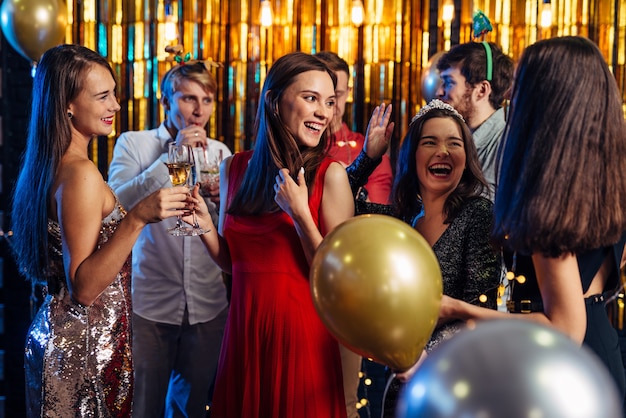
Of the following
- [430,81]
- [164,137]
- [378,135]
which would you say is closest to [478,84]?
[378,135]

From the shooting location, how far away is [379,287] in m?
1.36

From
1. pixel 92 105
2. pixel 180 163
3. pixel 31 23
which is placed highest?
pixel 31 23

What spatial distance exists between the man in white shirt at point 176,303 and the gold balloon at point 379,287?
1637 mm

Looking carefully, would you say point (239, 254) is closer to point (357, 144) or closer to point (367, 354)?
point (367, 354)

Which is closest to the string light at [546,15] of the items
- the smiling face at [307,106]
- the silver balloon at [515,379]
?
the smiling face at [307,106]

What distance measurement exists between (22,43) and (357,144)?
1792 millimetres

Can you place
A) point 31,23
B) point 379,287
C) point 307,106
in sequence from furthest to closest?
point 31,23 < point 307,106 < point 379,287

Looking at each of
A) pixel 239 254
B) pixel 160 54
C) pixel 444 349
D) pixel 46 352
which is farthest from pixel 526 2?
pixel 444 349

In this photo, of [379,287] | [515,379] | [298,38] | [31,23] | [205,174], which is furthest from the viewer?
[298,38]

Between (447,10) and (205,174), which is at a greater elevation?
(447,10)

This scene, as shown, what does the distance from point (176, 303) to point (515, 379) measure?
231cm

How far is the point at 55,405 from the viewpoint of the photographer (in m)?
2.01

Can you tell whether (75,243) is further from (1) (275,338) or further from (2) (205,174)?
(2) (205,174)

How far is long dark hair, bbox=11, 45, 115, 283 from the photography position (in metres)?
2.03
